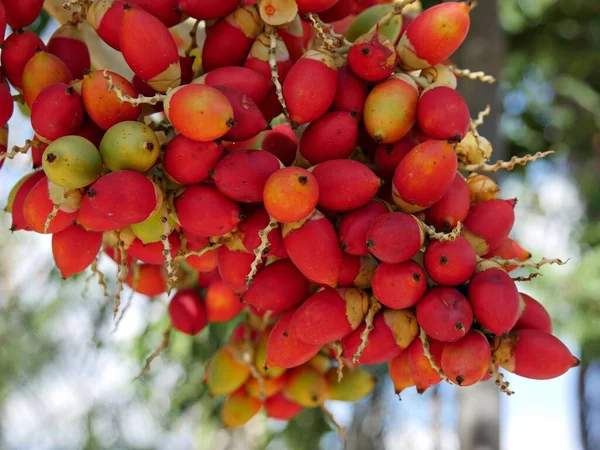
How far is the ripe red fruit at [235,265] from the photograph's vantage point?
1.07 metres

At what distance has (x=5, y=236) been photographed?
2.99 meters

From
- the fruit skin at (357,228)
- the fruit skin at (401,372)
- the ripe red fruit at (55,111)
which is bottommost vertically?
the fruit skin at (401,372)

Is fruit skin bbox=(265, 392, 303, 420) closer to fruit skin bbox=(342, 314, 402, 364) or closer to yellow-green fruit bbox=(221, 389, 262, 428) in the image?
yellow-green fruit bbox=(221, 389, 262, 428)

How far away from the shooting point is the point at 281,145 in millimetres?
1111

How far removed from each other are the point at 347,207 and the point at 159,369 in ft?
5.76

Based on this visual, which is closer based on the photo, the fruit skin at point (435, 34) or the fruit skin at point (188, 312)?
the fruit skin at point (435, 34)

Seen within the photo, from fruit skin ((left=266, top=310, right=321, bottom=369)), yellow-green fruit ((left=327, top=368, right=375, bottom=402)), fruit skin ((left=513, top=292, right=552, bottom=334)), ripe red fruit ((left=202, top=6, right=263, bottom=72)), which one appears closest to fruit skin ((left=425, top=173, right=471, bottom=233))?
fruit skin ((left=513, top=292, right=552, bottom=334))

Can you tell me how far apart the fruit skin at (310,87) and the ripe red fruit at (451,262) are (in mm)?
256

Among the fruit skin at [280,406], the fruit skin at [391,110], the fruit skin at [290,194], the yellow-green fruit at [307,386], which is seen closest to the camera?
the fruit skin at [290,194]

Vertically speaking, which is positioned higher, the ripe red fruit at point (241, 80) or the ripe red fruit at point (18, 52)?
the ripe red fruit at point (18, 52)

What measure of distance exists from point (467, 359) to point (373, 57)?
0.44 m

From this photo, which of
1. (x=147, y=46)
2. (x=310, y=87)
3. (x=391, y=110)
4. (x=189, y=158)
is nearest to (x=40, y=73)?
(x=147, y=46)

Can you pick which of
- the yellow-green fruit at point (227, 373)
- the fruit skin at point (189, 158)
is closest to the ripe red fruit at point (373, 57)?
A: the fruit skin at point (189, 158)

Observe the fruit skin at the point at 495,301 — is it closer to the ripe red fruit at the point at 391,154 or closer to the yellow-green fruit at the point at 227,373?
the ripe red fruit at the point at 391,154
